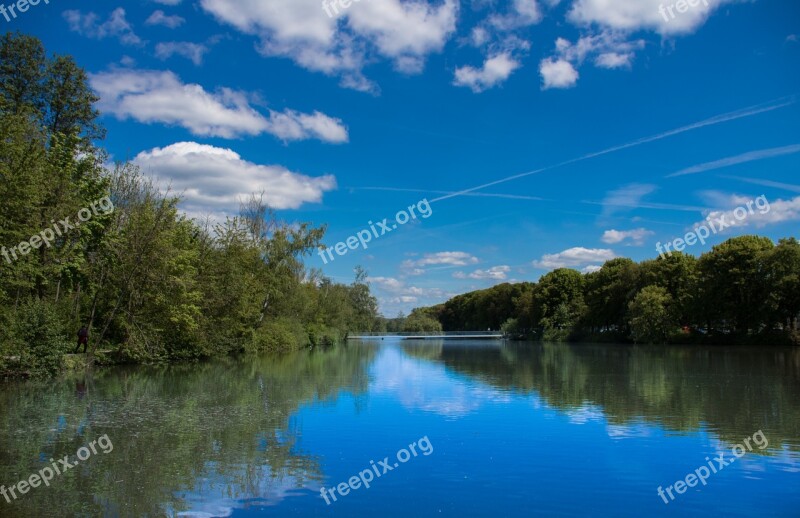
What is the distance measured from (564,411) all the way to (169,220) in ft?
80.9

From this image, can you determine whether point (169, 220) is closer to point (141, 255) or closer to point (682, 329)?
point (141, 255)

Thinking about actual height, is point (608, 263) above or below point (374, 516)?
above

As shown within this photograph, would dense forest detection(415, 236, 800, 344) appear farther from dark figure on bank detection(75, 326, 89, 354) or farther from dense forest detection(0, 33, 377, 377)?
dark figure on bank detection(75, 326, 89, 354)

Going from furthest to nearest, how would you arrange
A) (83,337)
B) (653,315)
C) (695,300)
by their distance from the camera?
(653,315)
(695,300)
(83,337)

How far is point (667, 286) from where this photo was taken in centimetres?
7556

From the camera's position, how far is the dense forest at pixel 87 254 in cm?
2355

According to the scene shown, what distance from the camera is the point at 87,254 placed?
1235 inches

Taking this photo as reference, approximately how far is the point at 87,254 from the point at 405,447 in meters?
25.4

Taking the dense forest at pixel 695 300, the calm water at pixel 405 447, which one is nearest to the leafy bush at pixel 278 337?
the calm water at pixel 405 447

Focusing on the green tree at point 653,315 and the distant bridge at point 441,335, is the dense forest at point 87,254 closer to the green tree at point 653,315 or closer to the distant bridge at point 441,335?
the green tree at point 653,315

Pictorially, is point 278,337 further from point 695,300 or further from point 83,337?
point 695,300

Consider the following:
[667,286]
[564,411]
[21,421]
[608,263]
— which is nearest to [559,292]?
[608,263]

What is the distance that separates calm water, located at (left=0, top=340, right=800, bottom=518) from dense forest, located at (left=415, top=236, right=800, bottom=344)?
38.9 metres

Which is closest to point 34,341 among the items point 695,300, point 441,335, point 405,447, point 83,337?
point 83,337
